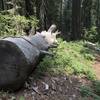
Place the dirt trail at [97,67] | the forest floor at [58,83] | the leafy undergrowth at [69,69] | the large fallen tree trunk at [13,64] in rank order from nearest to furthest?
the large fallen tree trunk at [13,64]
the forest floor at [58,83]
the leafy undergrowth at [69,69]
the dirt trail at [97,67]

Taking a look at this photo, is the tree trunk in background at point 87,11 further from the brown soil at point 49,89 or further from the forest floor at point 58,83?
the brown soil at point 49,89

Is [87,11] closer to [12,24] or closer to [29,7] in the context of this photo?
[29,7]

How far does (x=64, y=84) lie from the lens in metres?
7.26

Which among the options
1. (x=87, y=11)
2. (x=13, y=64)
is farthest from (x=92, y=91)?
(x=87, y=11)

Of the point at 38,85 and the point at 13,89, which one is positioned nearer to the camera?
the point at 13,89

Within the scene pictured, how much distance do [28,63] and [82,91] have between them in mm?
1785

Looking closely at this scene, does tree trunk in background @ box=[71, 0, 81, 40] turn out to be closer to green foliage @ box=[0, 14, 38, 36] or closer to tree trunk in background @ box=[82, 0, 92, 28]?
green foliage @ box=[0, 14, 38, 36]

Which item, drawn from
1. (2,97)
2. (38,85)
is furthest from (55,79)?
(2,97)

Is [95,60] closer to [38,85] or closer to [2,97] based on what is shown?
[38,85]

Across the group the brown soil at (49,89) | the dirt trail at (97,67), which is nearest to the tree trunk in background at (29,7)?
the dirt trail at (97,67)

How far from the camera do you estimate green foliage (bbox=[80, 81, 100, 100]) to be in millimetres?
6961

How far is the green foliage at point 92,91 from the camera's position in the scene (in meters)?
6.96

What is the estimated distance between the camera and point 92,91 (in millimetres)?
7250

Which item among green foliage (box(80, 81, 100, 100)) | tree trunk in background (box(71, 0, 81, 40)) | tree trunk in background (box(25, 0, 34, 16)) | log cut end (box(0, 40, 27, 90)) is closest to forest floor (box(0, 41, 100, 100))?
green foliage (box(80, 81, 100, 100))
